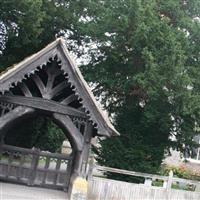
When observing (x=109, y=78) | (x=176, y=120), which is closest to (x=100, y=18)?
(x=109, y=78)

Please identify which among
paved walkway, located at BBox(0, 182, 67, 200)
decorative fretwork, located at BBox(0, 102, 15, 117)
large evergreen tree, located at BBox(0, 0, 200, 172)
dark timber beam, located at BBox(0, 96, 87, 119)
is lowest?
paved walkway, located at BBox(0, 182, 67, 200)

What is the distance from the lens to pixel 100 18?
21.6 m

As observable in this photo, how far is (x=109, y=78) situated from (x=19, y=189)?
317 inches

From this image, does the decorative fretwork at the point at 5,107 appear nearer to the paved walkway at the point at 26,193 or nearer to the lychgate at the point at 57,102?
the lychgate at the point at 57,102

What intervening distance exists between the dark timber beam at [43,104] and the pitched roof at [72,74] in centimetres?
47

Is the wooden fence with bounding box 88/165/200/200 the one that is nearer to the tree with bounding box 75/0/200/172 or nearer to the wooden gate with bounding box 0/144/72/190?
the wooden gate with bounding box 0/144/72/190

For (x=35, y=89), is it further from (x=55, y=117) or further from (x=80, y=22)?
(x=80, y=22)

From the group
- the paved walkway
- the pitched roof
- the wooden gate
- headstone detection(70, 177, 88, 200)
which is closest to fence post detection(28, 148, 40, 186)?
the wooden gate

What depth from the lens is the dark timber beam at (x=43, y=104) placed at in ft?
47.4

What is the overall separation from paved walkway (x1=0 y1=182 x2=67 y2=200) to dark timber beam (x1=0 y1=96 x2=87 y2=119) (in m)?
2.56

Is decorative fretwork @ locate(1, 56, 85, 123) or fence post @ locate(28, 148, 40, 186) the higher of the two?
decorative fretwork @ locate(1, 56, 85, 123)

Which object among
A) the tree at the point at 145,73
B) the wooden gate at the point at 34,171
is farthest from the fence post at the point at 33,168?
the tree at the point at 145,73

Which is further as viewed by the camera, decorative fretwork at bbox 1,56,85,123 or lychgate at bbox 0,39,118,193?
decorative fretwork at bbox 1,56,85,123

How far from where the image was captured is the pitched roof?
→ 14219mm
